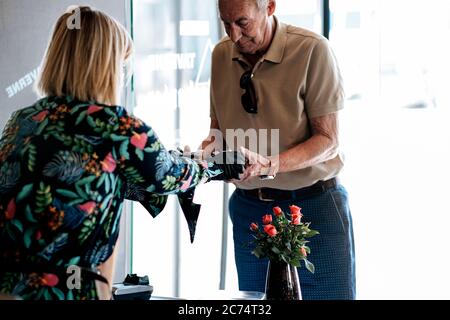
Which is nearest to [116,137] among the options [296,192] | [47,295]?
[47,295]

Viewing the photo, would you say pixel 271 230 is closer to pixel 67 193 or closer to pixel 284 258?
pixel 284 258

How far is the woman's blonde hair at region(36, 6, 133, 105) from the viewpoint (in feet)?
6.86

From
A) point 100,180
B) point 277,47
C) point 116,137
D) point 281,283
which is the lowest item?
point 281,283

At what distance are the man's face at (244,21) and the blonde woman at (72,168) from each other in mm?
899

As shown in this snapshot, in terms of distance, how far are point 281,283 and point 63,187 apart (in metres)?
0.87

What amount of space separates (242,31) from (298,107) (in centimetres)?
35

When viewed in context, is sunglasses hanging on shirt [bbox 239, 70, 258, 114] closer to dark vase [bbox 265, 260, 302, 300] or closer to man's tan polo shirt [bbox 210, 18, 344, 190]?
man's tan polo shirt [bbox 210, 18, 344, 190]

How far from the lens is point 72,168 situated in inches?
77.8

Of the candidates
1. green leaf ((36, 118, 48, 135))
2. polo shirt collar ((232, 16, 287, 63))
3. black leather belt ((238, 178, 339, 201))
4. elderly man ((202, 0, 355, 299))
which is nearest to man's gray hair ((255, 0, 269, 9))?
elderly man ((202, 0, 355, 299))

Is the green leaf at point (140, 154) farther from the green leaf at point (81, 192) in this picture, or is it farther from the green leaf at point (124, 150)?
the green leaf at point (81, 192)

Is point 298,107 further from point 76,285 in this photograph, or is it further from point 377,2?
point 377,2

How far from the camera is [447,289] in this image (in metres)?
5.88

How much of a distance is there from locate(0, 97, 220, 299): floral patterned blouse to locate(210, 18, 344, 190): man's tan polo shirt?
108cm
